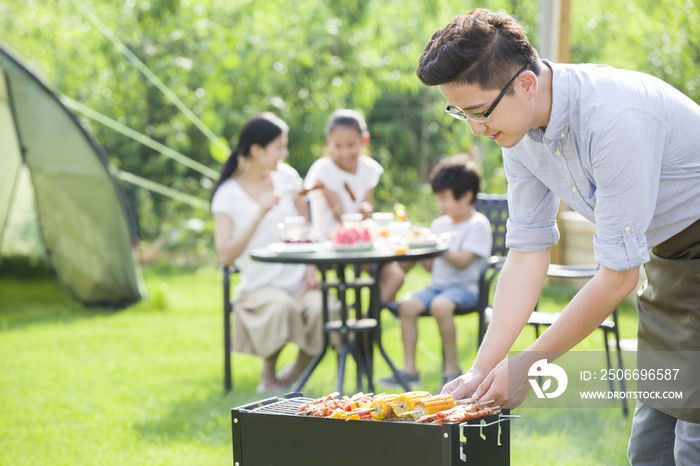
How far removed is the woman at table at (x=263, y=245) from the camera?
3.60 m

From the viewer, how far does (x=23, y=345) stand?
4680 millimetres

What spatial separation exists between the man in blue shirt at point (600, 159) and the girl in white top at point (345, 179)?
243cm

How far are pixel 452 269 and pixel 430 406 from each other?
2326mm

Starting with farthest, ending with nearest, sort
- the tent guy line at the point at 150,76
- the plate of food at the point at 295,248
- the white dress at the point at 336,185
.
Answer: the tent guy line at the point at 150,76 < the white dress at the point at 336,185 < the plate of food at the point at 295,248

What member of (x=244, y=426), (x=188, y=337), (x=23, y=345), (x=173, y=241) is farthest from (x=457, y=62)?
(x=173, y=241)

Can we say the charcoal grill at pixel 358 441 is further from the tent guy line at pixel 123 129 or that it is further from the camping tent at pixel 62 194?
the camping tent at pixel 62 194

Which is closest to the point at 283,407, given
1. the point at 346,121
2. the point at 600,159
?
the point at 600,159

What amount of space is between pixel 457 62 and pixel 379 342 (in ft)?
7.81

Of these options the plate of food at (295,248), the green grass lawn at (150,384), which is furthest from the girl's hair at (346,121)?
the green grass lawn at (150,384)

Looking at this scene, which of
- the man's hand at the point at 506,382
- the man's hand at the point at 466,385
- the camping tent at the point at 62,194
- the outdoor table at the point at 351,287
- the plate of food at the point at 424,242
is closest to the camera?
the man's hand at the point at 506,382

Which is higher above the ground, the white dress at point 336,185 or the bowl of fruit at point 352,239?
the white dress at point 336,185

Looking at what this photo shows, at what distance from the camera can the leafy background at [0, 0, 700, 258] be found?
738 centimetres

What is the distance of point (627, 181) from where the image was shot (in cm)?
129

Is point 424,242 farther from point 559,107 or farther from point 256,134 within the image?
point 559,107
